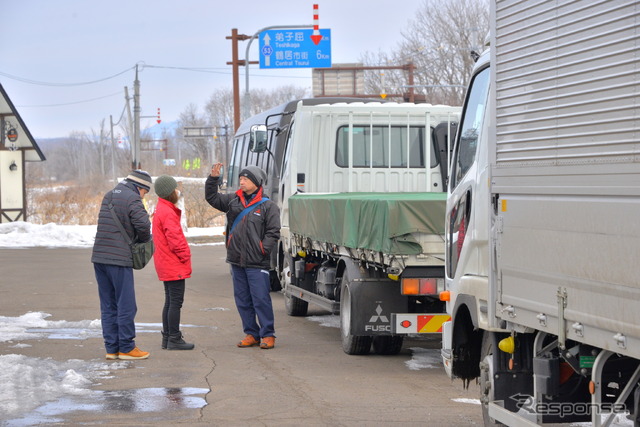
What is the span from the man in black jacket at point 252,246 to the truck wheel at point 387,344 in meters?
1.17

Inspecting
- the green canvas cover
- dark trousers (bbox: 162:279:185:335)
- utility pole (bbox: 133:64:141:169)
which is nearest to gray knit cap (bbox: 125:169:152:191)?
dark trousers (bbox: 162:279:185:335)

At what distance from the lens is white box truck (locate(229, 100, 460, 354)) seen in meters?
9.41

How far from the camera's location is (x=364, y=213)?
9875mm

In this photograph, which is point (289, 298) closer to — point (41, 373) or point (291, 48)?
point (41, 373)

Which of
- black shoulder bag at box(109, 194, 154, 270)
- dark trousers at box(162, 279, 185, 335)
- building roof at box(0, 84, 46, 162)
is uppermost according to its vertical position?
building roof at box(0, 84, 46, 162)

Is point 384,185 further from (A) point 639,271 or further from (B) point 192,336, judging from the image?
(A) point 639,271

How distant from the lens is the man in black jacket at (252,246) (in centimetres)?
1103

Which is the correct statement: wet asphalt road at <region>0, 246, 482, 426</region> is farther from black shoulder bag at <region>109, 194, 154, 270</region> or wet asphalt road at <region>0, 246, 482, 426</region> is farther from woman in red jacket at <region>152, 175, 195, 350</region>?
black shoulder bag at <region>109, 194, 154, 270</region>

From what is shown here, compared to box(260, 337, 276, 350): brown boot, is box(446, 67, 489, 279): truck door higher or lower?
higher

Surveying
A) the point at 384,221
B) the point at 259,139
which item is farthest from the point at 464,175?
the point at 259,139

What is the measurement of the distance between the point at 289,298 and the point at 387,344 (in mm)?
3831

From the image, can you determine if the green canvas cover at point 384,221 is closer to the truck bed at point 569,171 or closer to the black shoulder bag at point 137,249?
the black shoulder bag at point 137,249

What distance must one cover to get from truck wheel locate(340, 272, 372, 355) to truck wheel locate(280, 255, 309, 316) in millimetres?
2862

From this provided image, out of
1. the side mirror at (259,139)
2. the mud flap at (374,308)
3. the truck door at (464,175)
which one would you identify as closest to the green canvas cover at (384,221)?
the mud flap at (374,308)
